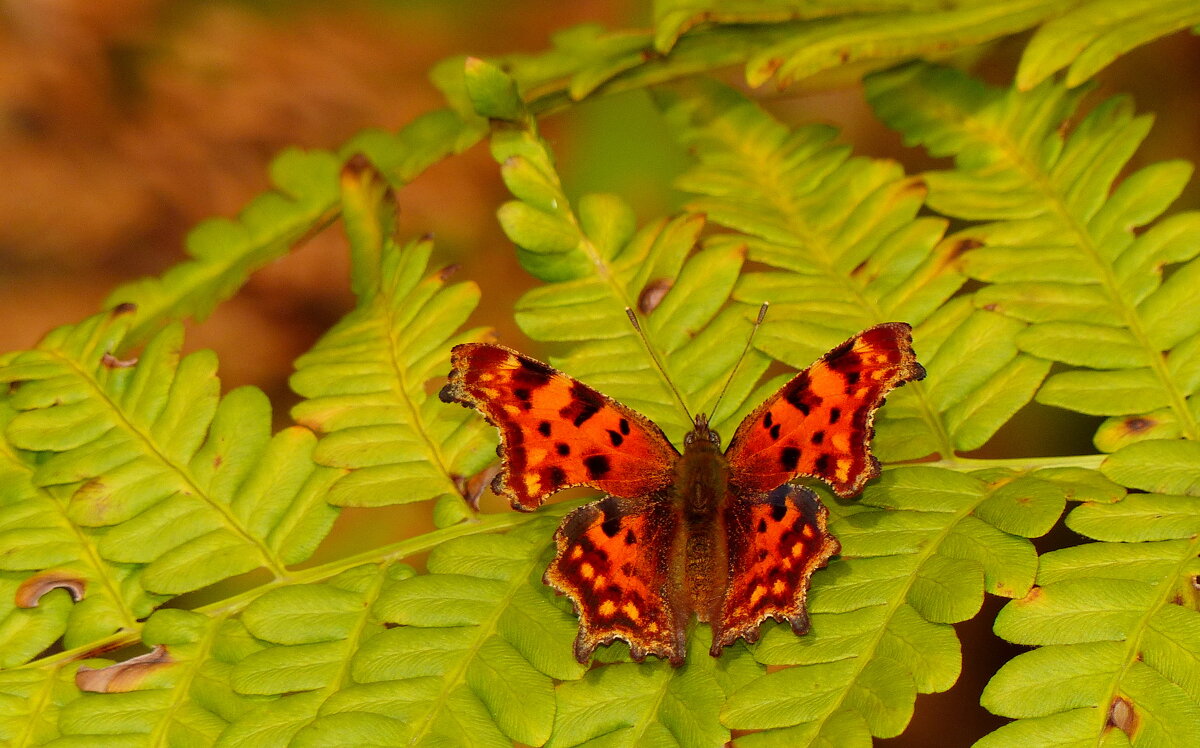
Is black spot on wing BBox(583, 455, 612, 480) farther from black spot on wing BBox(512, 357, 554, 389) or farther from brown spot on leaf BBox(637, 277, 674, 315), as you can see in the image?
brown spot on leaf BBox(637, 277, 674, 315)

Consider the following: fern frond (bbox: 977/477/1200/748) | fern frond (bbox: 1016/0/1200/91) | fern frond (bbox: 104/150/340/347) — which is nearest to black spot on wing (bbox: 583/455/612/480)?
fern frond (bbox: 977/477/1200/748)

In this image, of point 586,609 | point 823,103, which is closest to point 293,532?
point 586,609

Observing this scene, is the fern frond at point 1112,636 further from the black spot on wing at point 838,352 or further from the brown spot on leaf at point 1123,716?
the black spot on wing at point 838,352

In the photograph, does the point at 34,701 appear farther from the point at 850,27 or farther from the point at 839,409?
the point at 850,27

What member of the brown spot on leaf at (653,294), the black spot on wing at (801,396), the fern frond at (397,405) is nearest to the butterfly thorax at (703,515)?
the black spot on wing at (801,396)

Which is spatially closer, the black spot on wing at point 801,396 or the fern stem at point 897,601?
the fern stem at point 897,601
